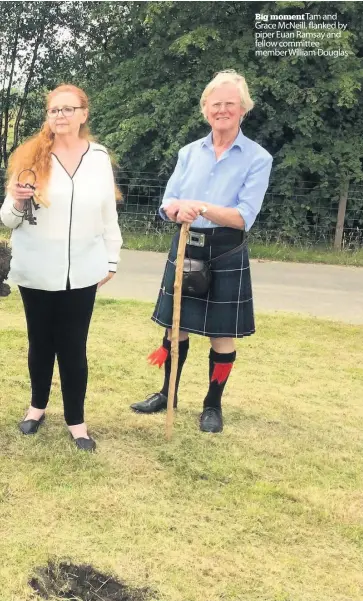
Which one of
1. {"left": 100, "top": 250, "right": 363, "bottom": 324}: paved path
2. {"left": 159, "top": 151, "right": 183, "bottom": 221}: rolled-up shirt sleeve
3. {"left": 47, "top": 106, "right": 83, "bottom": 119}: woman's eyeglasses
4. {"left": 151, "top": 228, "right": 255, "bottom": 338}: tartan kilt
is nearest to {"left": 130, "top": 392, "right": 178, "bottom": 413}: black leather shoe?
{"left": 151, "top": 228, "right": 255, "bottom": 338}: tartan kilt

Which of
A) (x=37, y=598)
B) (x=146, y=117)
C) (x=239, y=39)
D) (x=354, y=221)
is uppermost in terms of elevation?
(x=239, y=39)

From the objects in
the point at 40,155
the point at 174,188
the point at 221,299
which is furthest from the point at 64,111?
the point at 221,299

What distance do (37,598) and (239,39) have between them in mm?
10445

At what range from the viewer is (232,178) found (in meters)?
3.31

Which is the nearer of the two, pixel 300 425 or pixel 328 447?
pixel 328 447

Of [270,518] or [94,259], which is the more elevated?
[94,259]

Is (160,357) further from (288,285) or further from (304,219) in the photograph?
(304,219)

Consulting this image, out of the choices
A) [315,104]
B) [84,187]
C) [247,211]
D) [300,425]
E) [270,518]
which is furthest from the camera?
[315,104]

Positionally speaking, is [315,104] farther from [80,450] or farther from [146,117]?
[80,450]

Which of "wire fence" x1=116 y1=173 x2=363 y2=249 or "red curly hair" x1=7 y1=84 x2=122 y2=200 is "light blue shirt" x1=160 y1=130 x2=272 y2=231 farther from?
"wire fence" x1=116 y1=173 x2=363 y2=249

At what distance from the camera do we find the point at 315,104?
10594 mm

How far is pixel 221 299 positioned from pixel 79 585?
171 cm

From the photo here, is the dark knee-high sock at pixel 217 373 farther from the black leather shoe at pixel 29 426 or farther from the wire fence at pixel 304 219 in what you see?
the wire fence at pixel 304 219

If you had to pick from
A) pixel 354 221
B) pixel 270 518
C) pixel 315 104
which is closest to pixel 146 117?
pixel 315 104
